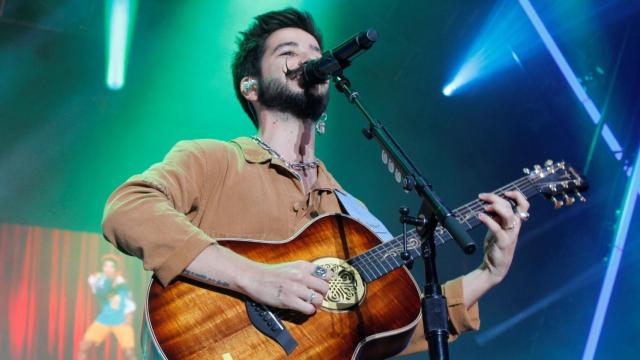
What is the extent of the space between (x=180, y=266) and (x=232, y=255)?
0.19 m

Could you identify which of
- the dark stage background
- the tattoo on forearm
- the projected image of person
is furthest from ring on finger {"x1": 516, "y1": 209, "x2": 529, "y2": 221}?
the projected image of person

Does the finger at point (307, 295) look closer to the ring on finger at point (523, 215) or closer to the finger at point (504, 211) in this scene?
the finger at point (504, 211)

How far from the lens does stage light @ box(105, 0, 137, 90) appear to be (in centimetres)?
502

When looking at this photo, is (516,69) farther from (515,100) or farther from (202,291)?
(202,291)

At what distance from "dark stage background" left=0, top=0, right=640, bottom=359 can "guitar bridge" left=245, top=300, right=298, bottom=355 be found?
2.90 m

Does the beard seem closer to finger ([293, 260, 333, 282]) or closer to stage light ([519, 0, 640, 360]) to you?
finger ([293, 260, 333, 282])

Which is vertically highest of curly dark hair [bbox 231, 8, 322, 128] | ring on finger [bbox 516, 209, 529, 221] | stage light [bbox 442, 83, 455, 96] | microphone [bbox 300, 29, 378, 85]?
curly dark hair [bbox 231, 8, 322, 128]

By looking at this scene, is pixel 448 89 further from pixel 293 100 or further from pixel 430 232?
pixel 430 232

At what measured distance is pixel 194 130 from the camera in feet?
17.5

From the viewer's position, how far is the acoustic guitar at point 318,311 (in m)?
1.82

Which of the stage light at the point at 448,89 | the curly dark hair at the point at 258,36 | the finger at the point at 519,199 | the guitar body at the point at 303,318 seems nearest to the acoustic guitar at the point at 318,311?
the guitar body at the point at 303,318

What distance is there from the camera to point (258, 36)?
123 inches

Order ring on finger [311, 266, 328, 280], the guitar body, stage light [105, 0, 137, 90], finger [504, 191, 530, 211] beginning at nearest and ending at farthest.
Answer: the guitar body → ring on finger [311, 266, 328, 280] → finger [504, 191, 530, 211] → stage light [105, 0, 137, 90]

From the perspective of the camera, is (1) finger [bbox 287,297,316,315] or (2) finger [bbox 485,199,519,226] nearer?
(1) finger [bbox 287,297,316,315]
